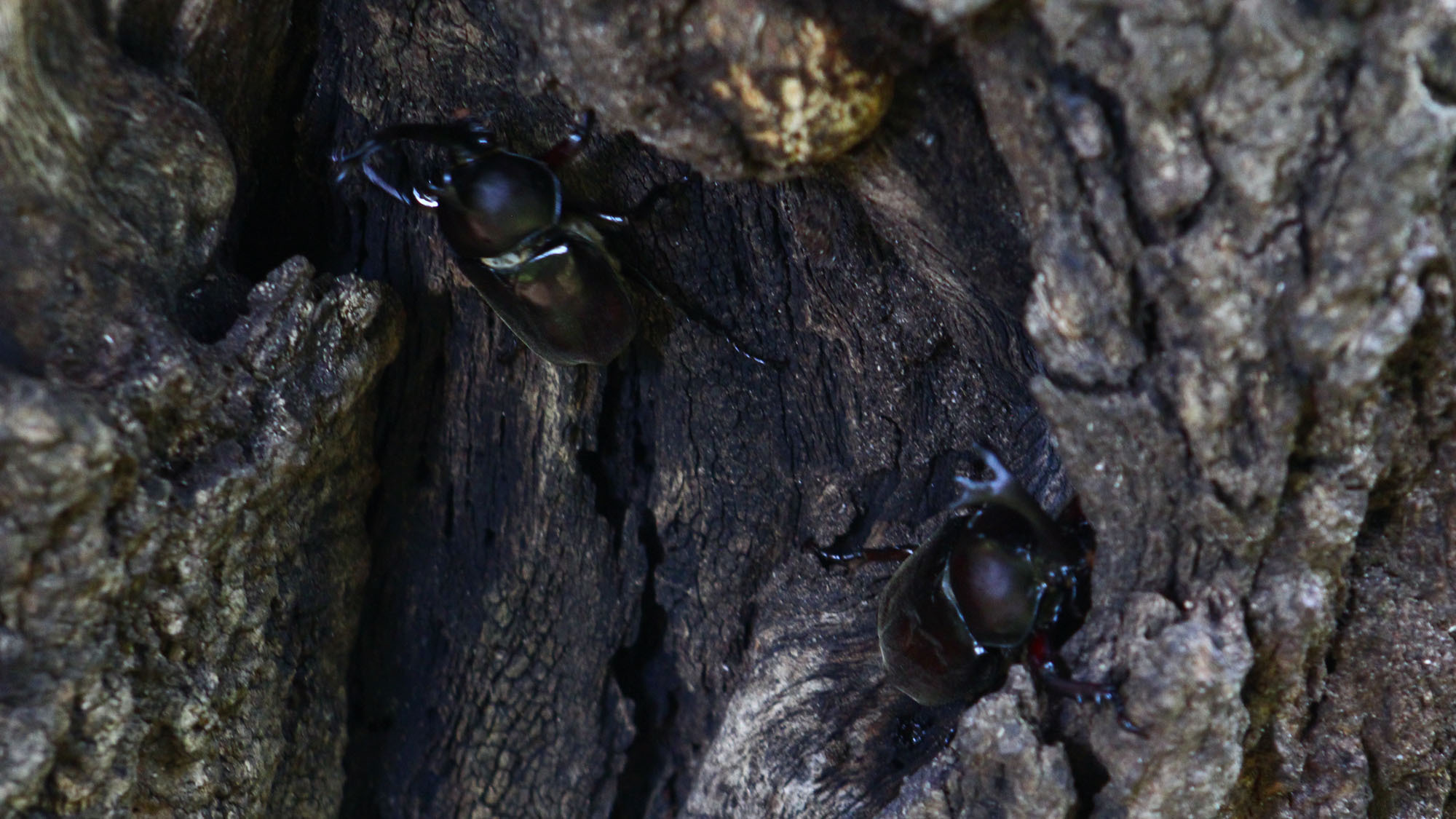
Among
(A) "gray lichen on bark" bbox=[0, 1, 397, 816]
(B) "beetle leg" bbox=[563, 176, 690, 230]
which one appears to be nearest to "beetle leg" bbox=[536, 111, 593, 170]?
(B) "beetle leg" bbox=[563, 176, 690, 230]

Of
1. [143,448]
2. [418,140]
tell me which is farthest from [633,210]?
[143,448]

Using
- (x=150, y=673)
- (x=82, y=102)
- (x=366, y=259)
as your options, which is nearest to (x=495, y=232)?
(x=366, y=259)

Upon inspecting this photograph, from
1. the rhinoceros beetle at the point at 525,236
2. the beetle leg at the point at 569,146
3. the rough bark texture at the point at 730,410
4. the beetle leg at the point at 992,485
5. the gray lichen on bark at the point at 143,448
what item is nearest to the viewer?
the rough bark texture at the point at 730,410

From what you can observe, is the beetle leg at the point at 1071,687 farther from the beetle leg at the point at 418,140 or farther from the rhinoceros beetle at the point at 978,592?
the beetle leg at the point at 418,140

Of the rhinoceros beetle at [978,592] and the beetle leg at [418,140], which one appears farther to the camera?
the beetle leg at [418,140]

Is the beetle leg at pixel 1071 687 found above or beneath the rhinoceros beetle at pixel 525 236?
above

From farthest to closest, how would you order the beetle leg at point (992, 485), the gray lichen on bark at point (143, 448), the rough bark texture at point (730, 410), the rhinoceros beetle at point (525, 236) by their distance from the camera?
1. the rhinoceros beetle at point (525, 236)
2. the beetle leg at point (992, 485)
3. the gray lichen on bark at point (143, 448)
4. the rough bark texture at point (730, 410)

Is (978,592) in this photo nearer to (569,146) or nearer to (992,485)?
(992,485)

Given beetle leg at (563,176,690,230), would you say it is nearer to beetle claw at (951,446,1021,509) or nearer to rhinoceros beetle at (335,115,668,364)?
rhinoceros beetle at (335,115,668,364)

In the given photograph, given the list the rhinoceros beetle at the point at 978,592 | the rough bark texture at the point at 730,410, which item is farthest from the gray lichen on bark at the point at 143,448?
the rhinoceros beetle at the point at 978,592
